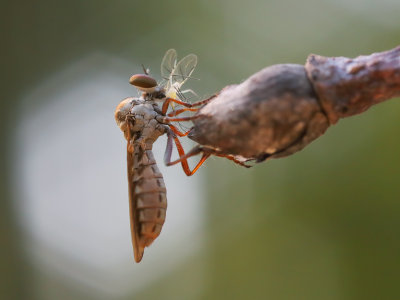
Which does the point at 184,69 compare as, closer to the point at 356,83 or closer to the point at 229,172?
the point at 356,83

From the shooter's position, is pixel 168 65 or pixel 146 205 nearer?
pixel 146 205

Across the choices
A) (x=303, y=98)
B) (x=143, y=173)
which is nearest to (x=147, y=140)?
(x=143, y=173)

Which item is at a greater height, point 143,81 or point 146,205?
point 143,81

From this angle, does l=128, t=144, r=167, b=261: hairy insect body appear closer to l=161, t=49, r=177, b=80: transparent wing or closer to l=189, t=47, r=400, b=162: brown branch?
l=161, t=49, r=177, b=80: transparent wing

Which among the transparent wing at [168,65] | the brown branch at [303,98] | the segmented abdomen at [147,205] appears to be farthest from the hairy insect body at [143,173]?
the brown branch at [303,98]

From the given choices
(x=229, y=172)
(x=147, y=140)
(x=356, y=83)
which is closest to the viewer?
(x=356, y=83)

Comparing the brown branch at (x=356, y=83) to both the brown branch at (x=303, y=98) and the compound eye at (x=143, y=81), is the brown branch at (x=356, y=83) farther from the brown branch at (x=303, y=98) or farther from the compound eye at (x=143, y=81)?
the compound eye at (x=143, y=81)

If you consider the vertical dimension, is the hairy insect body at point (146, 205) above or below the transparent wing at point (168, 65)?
below

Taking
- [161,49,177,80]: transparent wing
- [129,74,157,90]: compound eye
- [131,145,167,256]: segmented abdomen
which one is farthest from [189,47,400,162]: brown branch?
[161,49,177,80]: transparent wing
